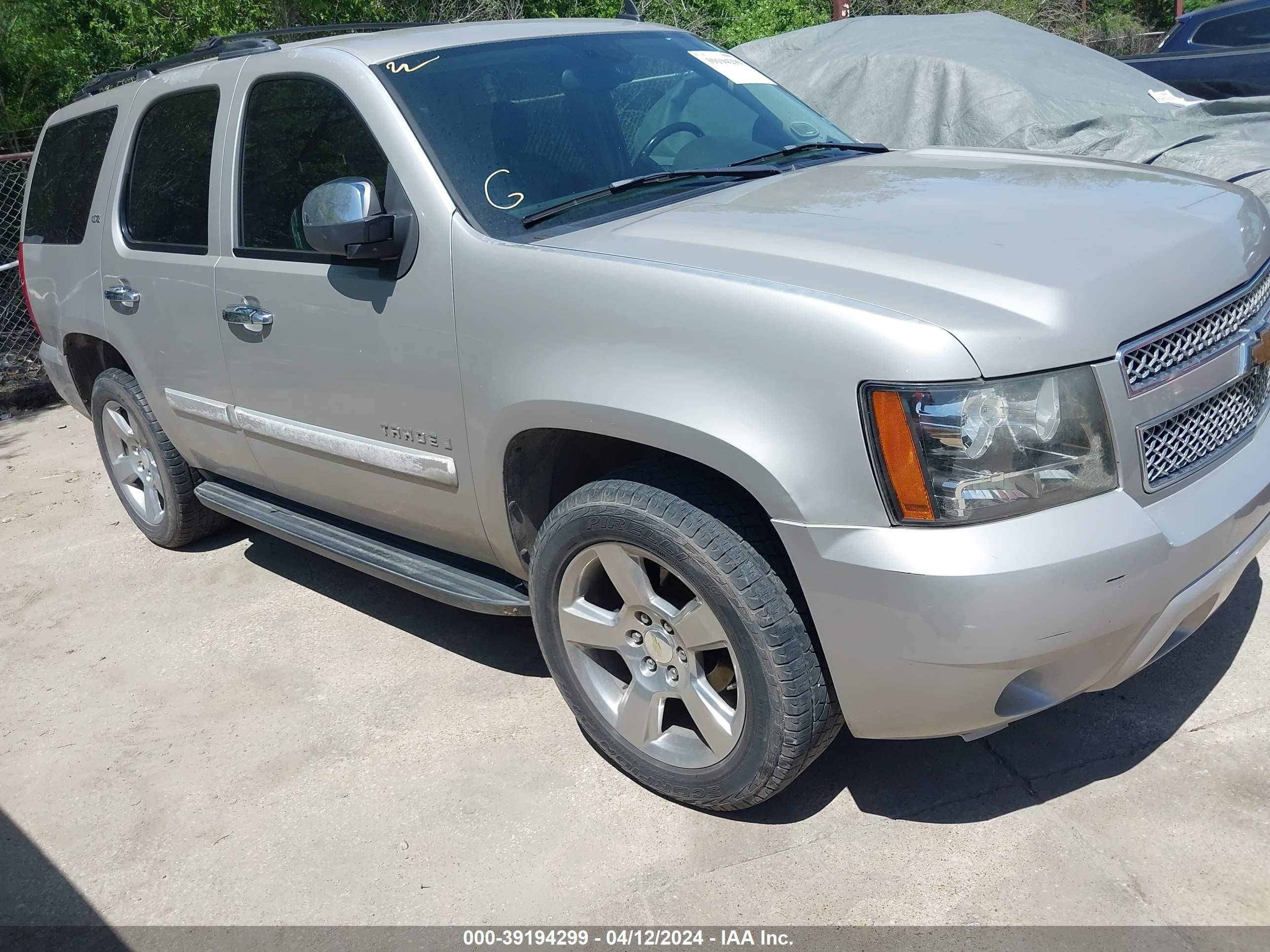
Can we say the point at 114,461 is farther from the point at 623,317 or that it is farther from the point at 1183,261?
the point at 1183,261

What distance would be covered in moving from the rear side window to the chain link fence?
140 inches

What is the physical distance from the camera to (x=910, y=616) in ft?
7.45

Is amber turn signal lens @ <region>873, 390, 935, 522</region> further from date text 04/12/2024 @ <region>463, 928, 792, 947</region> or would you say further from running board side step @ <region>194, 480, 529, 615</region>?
running board side step @ <region>194, 480, 529, 615</region>

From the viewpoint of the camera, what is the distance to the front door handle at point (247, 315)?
3.58m

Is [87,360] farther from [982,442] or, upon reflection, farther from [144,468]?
[982,442]

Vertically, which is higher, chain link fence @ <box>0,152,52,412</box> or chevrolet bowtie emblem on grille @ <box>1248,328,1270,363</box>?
chevrolet bowtie emblem on grille @ <box>1248,328,1270,363</box>

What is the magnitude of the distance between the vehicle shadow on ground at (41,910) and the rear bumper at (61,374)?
2.64 metres

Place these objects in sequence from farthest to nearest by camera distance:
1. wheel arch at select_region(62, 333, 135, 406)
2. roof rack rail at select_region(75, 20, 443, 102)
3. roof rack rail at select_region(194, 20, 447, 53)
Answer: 1. wheel arch at select_region(62, 333, 135, 406)
2. roof rack rail at select_region(194, 20, 447, 53)
3. roof rack rail at select_region(75, 20, 443, 102)

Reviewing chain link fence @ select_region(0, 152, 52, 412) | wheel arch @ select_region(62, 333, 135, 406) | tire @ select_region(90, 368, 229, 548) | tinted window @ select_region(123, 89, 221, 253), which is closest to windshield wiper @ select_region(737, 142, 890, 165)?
tinted window @ select_region(123, 89, 221, 253)

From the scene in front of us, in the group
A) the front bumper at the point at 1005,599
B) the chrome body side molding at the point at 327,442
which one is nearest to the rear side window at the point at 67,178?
the chrome body side molding at the point at 327,442

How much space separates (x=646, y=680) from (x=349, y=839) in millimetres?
912

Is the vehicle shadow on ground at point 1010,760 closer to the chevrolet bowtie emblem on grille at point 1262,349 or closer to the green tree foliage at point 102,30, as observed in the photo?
the chevrolet bowtie emblem on grille at point 1262,349


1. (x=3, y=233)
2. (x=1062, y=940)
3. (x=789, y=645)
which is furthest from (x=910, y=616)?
(x=3, y=233)

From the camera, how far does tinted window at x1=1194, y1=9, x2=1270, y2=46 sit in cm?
845
